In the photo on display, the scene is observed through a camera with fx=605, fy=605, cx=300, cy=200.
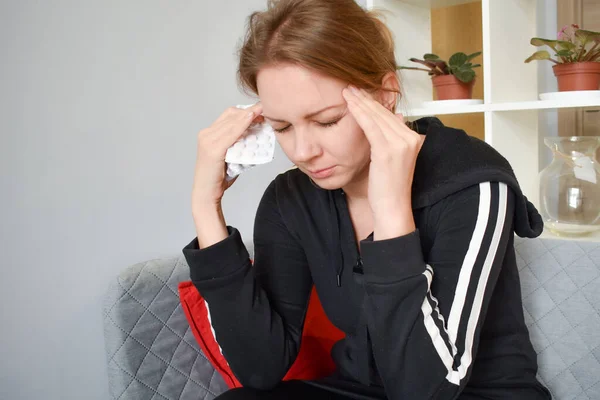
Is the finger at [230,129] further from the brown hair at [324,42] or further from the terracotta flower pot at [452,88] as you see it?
the terracotta flower pot at [452,88]

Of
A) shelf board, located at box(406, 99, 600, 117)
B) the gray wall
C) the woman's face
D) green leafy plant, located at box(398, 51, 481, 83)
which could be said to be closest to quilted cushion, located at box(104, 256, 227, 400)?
the gray wall

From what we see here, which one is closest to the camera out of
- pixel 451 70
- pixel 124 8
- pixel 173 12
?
pixel 124 8

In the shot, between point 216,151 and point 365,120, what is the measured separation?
1.03ft

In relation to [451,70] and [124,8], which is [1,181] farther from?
[451,70]

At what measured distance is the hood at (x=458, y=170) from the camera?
0.98 metres

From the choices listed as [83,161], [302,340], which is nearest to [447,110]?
[302,340]

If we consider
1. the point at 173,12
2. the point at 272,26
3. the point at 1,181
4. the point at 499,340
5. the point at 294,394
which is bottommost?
the point at 294,394

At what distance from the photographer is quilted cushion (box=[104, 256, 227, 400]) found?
49.3 inches

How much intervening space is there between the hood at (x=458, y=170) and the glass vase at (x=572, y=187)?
564 mm

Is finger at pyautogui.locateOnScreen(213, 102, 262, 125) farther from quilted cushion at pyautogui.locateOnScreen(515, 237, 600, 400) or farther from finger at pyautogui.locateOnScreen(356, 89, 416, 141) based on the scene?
quilted cushion at pyautogui.locateOnScreen(515, 237, 600, 400)

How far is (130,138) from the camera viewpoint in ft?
4.80

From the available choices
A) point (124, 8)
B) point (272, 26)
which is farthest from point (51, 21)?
point (272, 26)

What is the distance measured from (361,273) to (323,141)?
28 centimetres

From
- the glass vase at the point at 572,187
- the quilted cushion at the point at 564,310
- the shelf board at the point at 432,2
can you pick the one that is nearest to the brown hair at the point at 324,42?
the quilted cushion at the point at 564,310
